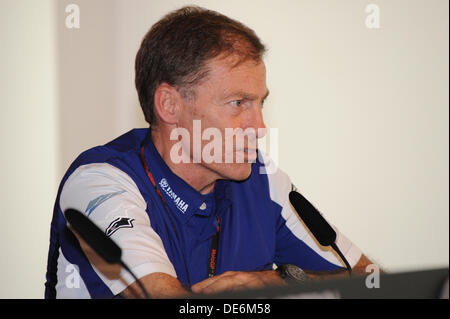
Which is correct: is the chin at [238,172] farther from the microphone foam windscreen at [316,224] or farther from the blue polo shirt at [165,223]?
the microphone foam windscreen at [316,224]

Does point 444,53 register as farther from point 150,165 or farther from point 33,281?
point 33,281

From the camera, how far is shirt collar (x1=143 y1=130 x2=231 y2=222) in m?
1.20

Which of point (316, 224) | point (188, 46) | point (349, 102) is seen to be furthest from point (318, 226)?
point (349, 102)

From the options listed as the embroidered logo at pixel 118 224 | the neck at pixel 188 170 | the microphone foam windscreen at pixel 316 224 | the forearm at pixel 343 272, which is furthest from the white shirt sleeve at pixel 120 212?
the forearm at pixel 343 272

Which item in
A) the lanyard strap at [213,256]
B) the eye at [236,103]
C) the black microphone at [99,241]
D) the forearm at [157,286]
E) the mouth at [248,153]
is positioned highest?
the eye at [236,103]

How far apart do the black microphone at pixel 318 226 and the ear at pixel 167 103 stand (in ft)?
1.38

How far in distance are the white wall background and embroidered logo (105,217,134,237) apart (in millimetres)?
1111

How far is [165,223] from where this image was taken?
1.15 meters

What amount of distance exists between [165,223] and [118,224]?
217 millimetres

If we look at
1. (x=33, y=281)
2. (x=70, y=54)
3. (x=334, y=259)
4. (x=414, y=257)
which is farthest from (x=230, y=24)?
(x=414, y=257)

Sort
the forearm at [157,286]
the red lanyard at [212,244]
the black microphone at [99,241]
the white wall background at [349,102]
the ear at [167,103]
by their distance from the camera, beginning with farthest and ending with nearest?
the white wall background at [349,102], the ear at [167,103], the red lanyard at [212,244], the forearm at [157,286], the black microphone at [99,241]

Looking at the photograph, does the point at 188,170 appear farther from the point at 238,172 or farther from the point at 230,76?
the point at 230,76

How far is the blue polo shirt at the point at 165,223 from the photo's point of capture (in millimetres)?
971

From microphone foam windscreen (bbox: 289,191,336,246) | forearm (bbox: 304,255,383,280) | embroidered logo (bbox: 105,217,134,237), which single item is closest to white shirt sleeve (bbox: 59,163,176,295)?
embroidered logo (bbox: 105,217,134,237)
